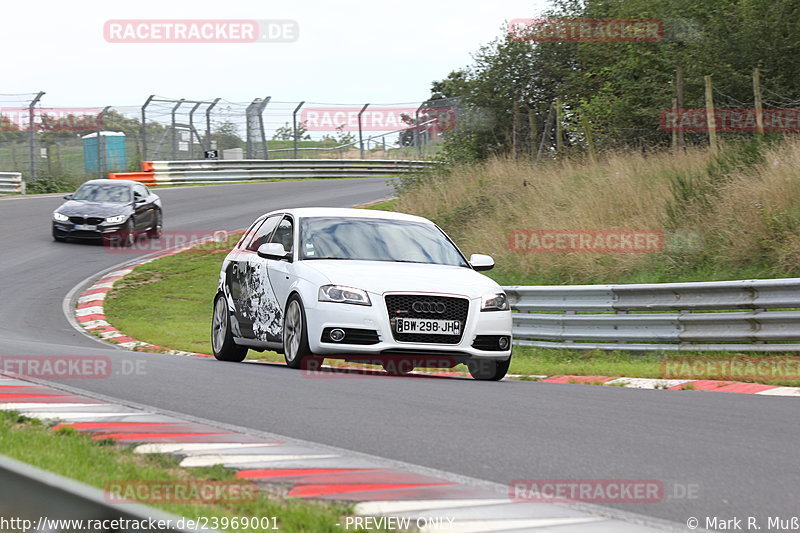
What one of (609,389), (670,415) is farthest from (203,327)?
(670,415)

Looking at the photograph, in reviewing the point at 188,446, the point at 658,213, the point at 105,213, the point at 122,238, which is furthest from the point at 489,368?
the point at 122,238

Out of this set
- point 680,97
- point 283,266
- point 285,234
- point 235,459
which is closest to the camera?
point 235,459

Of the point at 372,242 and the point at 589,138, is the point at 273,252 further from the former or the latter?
the point at 589,138

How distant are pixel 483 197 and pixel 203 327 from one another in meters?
7.43

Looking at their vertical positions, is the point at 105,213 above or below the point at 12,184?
below

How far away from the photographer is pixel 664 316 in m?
13.2

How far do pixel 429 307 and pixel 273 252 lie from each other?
1747mm

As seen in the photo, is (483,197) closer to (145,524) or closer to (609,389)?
(609,389)

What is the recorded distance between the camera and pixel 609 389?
31.3ft

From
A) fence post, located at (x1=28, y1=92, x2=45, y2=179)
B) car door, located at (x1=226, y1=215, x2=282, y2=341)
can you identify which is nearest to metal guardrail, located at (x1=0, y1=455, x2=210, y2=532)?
car door, located at (x1=226, y1=215, x2=282, y2=341)

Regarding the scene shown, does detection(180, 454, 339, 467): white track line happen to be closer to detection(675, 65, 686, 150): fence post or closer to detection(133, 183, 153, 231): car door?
detection(675, 65, 686, 150): fence post

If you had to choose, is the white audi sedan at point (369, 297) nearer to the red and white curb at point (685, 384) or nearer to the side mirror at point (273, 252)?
the side mirror at point (273, 252)

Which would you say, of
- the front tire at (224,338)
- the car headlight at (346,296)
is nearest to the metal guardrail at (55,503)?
the car headlight at (346,296)

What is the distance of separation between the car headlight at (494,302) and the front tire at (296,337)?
166 centimetres
